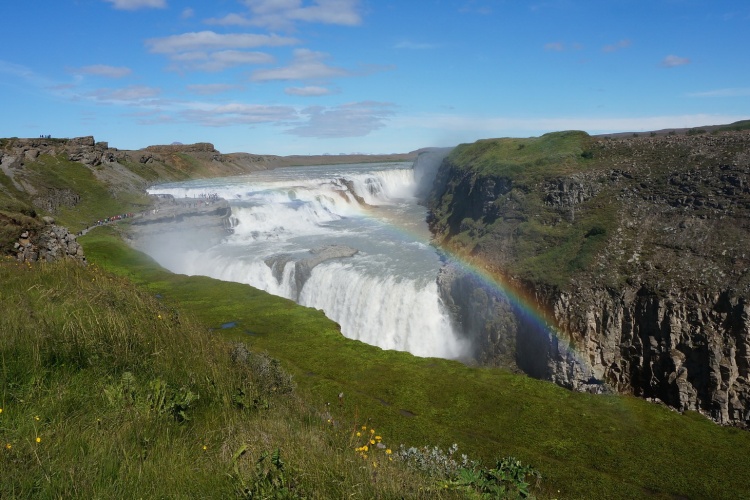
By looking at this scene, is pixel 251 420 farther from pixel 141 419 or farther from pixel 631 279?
pixel 631 279

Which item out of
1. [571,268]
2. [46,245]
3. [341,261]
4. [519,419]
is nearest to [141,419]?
[519,419]

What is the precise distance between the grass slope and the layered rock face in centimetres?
330

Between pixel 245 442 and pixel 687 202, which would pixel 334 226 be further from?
pixel 245 442

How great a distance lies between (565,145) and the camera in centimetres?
4550

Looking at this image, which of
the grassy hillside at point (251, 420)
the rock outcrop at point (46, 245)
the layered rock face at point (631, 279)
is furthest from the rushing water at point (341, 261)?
the rock outcrop at point (46, 245)

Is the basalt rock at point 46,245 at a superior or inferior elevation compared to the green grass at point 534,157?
inferior

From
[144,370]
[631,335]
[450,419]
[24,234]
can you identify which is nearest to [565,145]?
[631,335]

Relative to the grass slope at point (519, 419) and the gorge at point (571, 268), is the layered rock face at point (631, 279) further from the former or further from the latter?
the grass slope at point (519, 419)

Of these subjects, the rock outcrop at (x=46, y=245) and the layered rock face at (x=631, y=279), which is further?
the layered rock face at (x=631, y=279)

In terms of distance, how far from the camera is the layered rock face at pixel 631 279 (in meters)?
21.8

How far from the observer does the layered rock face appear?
2178 centimetres

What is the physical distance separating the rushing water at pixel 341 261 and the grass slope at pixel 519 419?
25.3ft

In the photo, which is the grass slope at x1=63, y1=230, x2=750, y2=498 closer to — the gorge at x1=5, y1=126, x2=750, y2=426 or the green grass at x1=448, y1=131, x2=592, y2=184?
the gorge at x1=5, y1=126, x2=750, y2=426

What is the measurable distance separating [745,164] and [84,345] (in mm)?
35460
